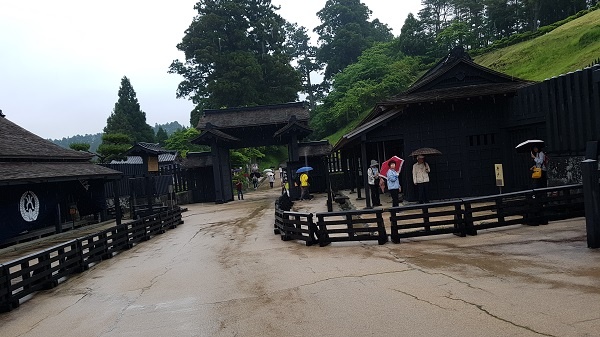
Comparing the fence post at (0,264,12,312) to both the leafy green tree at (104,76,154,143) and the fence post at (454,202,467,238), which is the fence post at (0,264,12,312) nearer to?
the fence post at (454,202,467,238)

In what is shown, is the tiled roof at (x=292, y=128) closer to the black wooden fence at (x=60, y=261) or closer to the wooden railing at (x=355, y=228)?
the black wooden fence at (x=60, y=261)

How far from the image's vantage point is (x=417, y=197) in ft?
57.0

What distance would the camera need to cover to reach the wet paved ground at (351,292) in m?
5.27

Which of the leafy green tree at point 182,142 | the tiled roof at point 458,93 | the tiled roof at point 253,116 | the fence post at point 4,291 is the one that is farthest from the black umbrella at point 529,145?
the leafy green tree at point 182,142

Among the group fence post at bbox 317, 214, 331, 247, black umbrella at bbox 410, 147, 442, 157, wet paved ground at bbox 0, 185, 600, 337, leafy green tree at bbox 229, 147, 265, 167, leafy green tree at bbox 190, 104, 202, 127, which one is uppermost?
leafy green tree at bbox 190, 104, 202, 127

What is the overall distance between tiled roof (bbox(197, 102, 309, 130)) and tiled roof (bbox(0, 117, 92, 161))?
430 inches

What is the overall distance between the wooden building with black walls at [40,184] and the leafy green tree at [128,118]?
38.7 meters

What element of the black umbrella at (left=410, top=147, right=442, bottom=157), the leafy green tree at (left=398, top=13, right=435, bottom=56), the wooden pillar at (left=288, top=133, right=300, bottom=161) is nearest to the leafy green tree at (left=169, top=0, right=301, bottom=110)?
the leafy green tree at (left=398, top=13, right=435, bottom=56)

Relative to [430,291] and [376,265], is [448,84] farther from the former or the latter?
[430,291]

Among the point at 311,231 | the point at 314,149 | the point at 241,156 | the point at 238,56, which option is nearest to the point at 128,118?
the point at 238,56

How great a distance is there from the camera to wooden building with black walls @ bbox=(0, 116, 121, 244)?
1655 centimetres

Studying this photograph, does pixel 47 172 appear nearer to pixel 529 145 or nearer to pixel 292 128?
pixel 292 128

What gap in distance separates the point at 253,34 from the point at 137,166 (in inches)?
1045

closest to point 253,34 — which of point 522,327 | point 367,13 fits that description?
point 367,13
